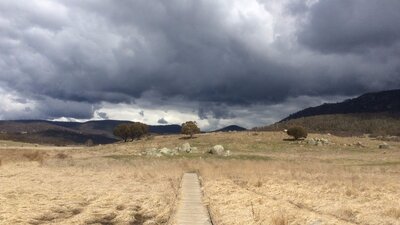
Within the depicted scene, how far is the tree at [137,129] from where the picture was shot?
13962 centimetres

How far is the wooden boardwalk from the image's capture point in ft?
70.0

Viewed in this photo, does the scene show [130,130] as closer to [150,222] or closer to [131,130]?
[131,130]

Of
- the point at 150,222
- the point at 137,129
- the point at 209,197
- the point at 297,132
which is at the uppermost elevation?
the point at 137,129

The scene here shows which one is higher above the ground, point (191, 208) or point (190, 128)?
point (190, 128)

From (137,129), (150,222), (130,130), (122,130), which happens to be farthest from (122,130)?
(150,222)

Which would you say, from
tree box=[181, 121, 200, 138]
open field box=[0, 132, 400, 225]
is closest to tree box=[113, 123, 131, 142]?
tree box=[181, 121, 200, 138]

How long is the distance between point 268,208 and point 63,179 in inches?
965

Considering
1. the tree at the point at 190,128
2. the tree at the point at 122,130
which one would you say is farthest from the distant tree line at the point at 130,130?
the tree at the point at 190,128

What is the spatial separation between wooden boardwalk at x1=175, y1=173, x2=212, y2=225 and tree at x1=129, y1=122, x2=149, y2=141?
Result: 339 ft

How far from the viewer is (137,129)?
13938 centimetres

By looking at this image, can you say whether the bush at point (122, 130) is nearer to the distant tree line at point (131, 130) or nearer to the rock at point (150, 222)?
the distant tree line at point (131, 130)

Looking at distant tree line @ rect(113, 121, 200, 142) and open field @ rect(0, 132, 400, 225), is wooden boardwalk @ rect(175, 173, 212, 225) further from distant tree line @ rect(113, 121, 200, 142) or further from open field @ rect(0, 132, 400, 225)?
distant tree line @ rect(113, 121, 200, 142)

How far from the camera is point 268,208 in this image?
991 inches

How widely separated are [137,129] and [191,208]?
115315 millimetres
